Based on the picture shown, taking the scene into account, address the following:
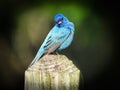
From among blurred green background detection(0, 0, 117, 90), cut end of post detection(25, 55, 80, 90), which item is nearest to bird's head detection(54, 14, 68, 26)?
blurred green background detection(0, 0, 117, 90)

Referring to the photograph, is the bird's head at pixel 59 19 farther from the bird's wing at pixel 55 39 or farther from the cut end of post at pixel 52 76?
the cut end of post at pixel 52 76

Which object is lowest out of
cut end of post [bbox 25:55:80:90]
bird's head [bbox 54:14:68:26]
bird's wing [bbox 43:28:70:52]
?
cut end of post [bbox 25:55:80:90]

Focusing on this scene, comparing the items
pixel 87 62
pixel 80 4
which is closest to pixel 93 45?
pixel 87 62

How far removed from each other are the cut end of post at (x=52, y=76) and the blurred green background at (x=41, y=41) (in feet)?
7.47

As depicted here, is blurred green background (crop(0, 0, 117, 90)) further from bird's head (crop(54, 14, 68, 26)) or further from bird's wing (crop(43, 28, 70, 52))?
bird's wing (crop(43, 28, 70, 52))

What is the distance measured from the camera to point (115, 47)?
16.6 feet

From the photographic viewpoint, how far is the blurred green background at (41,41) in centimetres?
489

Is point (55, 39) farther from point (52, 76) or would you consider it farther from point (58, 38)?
point (52, 76)

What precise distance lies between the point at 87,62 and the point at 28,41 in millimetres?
669

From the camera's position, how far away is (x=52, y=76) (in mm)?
2463

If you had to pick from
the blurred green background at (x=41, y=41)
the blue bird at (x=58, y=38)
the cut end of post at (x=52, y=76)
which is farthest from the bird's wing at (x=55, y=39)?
the blurred green background at (x=41, y=41)

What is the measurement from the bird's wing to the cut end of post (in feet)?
2.53

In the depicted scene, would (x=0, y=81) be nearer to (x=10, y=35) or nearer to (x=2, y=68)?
(x=2, y=68)

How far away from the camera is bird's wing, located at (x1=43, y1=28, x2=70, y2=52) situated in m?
3.35
